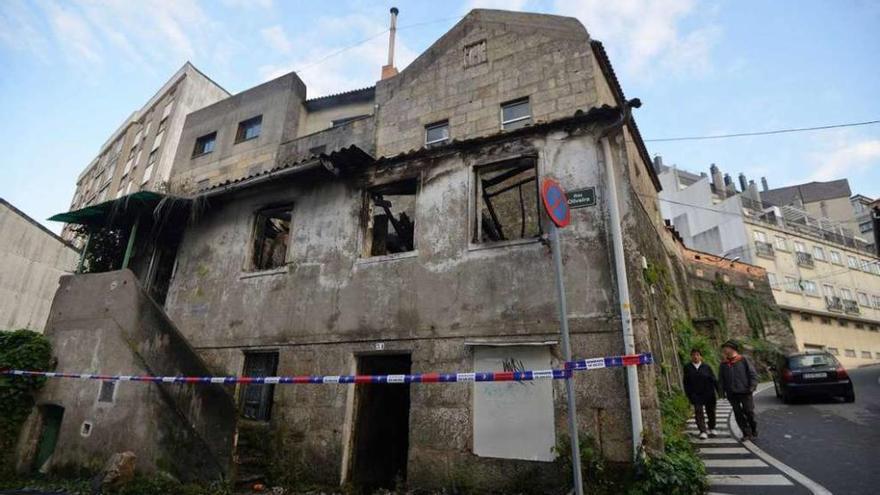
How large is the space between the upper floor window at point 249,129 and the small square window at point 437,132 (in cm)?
1065

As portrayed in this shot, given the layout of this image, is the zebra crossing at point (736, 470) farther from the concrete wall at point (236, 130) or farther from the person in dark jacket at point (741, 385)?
the concrete wall at point (236, 130)

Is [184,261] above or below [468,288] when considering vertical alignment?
above

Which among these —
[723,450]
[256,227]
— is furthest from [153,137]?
[723,450]

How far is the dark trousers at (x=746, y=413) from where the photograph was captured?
26.1ft

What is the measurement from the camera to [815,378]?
11.4 meters

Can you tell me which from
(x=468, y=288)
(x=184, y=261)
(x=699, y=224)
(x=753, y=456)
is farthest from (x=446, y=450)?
(x=699, y=224)

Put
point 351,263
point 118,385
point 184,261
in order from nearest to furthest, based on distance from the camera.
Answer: point 118,385 < point 351,263 < point 184,261

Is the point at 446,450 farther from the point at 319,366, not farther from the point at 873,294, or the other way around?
the point at 873,294

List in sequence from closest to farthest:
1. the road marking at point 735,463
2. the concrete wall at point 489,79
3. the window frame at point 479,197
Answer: the road marking at point 735,463, the window frame at point 479,197, the concrete wall at point 489,79

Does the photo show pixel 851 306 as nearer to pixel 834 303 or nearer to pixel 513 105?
pixel 834 303

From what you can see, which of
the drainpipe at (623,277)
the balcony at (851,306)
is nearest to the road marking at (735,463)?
the drainpipe at (623,277)

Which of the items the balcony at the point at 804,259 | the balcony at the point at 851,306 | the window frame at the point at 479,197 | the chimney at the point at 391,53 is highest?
the chimney at the point at 391,53

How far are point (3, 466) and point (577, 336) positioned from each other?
36.5 feet

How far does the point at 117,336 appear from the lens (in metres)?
8.23
